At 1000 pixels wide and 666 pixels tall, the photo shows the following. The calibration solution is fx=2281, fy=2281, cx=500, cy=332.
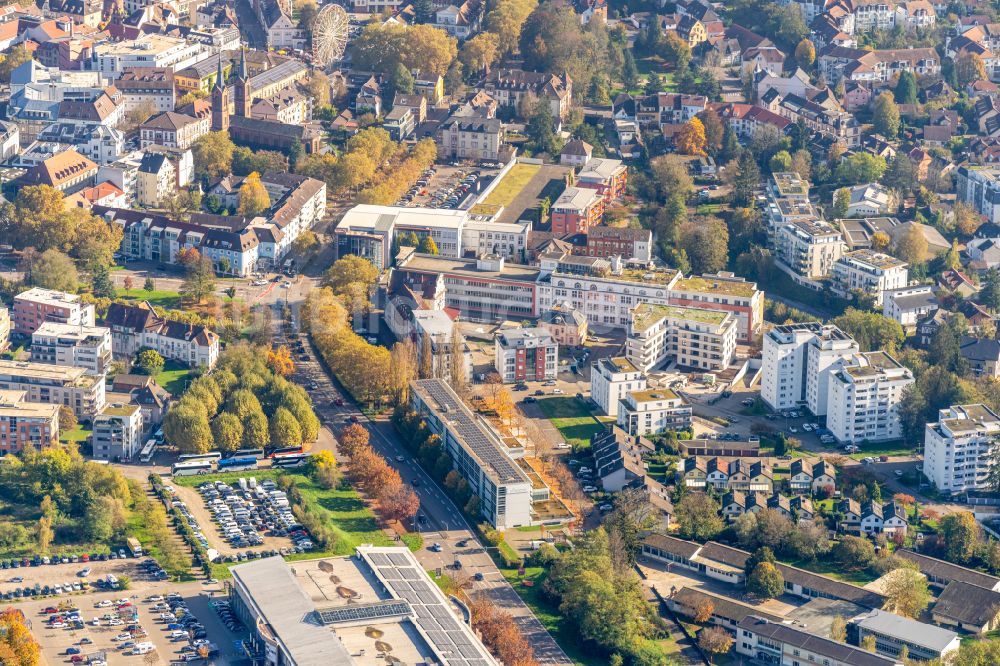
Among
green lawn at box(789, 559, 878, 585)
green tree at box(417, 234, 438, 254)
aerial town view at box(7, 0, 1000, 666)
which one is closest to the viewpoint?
aerial town view at box(7, 0, 1000, 666)

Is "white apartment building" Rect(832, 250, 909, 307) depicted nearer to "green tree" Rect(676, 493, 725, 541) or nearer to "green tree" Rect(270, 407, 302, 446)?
"green tree" Rect(676, 493, 725, 541)

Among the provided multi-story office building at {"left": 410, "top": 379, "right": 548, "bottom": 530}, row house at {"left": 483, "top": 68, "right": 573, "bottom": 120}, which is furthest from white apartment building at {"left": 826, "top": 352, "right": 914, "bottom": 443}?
row house at {"left": 483, "top": 68, "right": 573, "bottom": 120}

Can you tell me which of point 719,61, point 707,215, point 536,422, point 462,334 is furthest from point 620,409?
point 719,61

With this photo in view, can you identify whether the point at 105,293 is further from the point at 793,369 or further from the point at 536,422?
the point at 793,369

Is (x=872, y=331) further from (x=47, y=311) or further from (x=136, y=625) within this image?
(x=136, y=625)

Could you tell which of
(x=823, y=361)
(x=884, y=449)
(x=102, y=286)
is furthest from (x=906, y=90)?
(x=102, y=286)

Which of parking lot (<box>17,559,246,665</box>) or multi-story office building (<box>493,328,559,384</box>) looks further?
multi-story office building (<box>493,328,559,384</box>)
